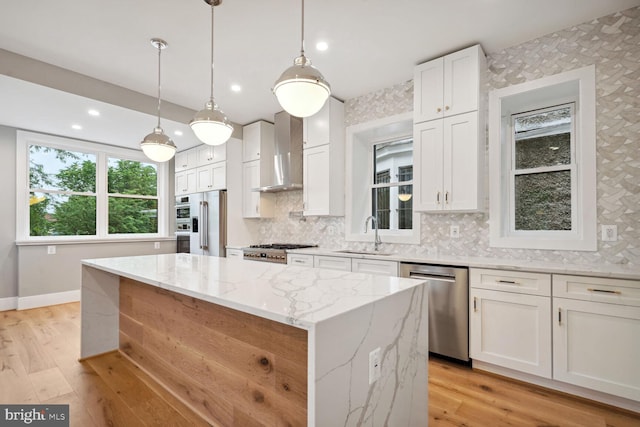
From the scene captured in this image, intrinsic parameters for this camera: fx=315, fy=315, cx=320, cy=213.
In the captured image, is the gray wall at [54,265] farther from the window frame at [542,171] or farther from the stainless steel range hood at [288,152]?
the window frame at [542,171]

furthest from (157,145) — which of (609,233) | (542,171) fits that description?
(609,233)

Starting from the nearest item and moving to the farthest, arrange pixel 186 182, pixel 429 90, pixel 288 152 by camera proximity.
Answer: pixel 429 90
pixel 288 152
pixel 186 182

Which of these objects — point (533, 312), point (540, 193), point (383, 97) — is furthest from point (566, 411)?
point (383, 97)

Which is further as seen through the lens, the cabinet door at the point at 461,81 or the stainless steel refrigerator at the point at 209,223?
the stainless steel refrigerator at the point at 209,223

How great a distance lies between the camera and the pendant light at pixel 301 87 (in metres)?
1.57

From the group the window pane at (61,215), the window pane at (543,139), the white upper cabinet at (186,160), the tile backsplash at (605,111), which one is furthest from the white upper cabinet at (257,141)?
the window pane at (543,139)

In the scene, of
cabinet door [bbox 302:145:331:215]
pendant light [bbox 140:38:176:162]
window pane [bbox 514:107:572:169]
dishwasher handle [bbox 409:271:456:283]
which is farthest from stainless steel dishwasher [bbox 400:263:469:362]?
pendant light [bbox 140:38:176:162]

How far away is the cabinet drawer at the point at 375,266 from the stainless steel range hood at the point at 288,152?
1479 mm

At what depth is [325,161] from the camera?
3855 mm

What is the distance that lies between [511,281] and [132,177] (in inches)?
231

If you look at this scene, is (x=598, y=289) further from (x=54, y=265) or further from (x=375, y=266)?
(x=54, y=265)

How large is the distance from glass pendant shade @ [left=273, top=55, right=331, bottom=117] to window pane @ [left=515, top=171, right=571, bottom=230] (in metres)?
2.25

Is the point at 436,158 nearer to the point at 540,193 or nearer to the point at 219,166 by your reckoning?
the point at 540,193

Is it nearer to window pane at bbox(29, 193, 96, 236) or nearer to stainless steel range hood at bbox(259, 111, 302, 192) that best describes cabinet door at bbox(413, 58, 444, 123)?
stainless steel range hood at bbox(259, 111, 302, 192)
